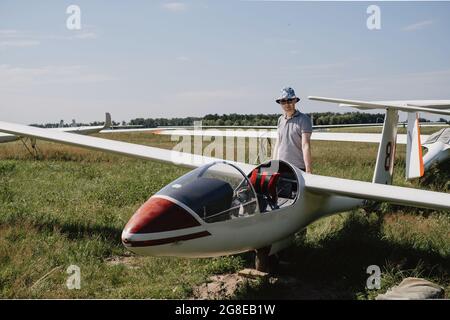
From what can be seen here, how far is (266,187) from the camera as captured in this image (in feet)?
17.5

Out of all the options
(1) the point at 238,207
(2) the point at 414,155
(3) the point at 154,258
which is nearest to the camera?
(1) the point at 238,207

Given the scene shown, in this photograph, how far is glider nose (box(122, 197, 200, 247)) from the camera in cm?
397

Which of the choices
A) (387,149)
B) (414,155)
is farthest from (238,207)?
(414,155)

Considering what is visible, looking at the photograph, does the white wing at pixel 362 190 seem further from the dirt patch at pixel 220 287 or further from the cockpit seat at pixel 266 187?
the dirt patch at pixel 220 287

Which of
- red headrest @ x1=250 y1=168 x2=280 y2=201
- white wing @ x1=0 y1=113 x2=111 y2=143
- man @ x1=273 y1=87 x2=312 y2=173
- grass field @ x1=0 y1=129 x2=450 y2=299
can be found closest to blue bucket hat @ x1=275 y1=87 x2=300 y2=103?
man @ x1=273 y1=87 x2=312 y2=173

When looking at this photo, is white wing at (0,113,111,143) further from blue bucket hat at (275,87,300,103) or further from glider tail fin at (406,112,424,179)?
glider tail fin at (406,112,424,179)

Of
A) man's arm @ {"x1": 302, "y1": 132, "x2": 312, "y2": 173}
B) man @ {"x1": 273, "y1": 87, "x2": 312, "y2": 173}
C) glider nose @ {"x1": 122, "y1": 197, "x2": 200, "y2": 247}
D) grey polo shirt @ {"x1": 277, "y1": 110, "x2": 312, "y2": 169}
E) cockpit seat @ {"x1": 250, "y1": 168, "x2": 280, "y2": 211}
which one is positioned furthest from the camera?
grey polo shirt @ {"x1": 277, "y1": 110, "x2": 312, "y2": 169}

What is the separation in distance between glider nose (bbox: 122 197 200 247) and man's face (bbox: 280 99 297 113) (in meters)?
2.99

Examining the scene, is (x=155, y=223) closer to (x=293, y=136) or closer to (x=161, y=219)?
(x=161, y=219)

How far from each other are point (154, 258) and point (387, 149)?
4949mm
